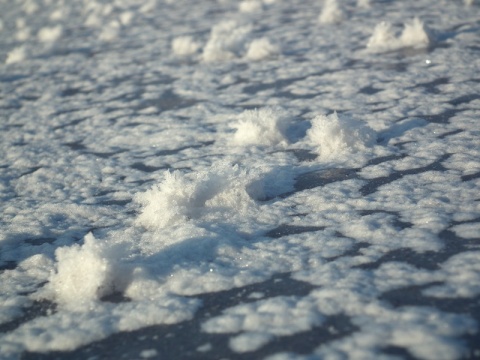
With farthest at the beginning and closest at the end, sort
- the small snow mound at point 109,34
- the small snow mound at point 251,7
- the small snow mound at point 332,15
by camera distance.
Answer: the small snow mound at point 251,7 → the small snow mound at point 109,34 → the small snow mound at point 332,15

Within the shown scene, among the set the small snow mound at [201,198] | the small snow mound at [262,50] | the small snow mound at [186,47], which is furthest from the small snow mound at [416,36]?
the small snow mound at [201,198]

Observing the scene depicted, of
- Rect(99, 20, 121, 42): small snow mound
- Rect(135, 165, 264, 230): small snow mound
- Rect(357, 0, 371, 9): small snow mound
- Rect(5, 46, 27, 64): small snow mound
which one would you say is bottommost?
Rect(357, 0, 371, 9): small snow mound

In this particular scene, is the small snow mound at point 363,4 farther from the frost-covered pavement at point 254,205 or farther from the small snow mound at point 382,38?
the small snow mound at point 382,38

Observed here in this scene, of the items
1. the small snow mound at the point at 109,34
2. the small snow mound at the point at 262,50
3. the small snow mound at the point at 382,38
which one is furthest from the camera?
the small snow mound at the point at 109,34

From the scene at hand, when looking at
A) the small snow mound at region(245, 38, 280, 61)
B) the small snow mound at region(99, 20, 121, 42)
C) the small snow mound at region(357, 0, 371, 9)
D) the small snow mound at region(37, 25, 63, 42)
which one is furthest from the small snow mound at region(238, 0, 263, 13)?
the small snow mound at region(245, 38, 280, 61)

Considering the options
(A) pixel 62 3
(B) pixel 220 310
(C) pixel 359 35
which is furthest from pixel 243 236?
(A) pixel 62 3

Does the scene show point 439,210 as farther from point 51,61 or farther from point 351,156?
point 51,61

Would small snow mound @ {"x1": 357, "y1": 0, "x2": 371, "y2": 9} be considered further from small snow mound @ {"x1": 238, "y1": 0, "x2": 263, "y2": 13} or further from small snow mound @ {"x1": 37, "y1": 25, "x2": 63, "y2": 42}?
small snow mound @ {"x1": 37, "y1": 25, "x2": 63, "y2": 42}
